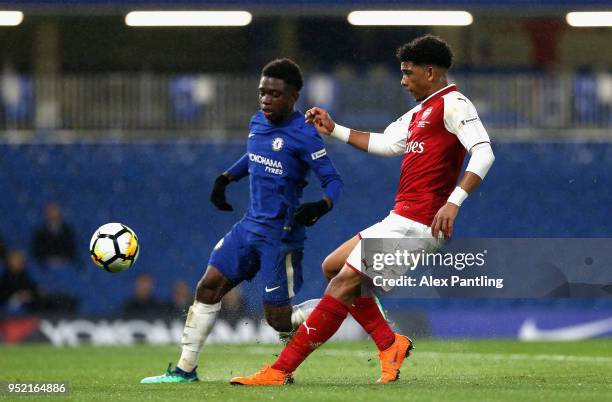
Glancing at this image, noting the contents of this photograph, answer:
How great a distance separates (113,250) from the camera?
820cm

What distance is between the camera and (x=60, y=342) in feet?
48.4

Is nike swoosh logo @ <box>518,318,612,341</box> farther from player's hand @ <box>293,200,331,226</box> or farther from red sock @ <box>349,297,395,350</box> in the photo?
player's hand @ <box>293,200,331,226</box>

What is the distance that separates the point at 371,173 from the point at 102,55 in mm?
5741

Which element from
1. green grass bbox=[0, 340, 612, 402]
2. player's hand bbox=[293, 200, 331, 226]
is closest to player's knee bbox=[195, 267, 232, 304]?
green grass bbox=[0, 340, 612, 402]

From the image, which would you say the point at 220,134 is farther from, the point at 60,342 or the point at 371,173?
the point at 60,342

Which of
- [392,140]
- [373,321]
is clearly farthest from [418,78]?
[373,321]

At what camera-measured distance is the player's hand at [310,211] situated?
7.49 metres

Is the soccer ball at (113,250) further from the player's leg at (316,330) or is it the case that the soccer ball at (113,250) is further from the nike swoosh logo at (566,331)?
the nike swoosh logo at (566,331)

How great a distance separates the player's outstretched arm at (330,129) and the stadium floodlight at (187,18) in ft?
27.1

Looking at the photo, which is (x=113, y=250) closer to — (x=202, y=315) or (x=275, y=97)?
(x=202, y=315)

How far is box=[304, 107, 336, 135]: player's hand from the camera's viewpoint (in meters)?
7.52

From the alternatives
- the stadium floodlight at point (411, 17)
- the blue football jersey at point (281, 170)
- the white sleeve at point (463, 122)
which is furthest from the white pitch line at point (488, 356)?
the stadium floodlight at point (411, 17)

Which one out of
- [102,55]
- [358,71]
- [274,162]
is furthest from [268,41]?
[274,162]

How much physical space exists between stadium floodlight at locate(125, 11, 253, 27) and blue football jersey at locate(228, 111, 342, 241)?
8.04 m
